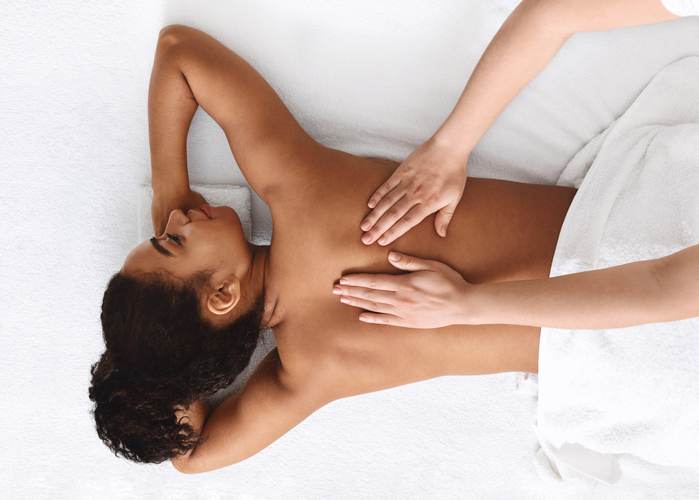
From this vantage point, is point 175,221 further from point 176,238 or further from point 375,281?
point 375,281

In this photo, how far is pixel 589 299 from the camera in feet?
2.80

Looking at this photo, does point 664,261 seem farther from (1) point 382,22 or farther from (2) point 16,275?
(2) point 16,275

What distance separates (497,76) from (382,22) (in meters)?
0.29

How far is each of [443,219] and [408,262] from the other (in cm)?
11

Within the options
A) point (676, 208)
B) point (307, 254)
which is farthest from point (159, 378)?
point (676, 208)

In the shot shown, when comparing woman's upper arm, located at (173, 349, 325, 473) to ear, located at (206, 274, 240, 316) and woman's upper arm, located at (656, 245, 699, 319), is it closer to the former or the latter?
ear, located at (206, 274, 240, 316)

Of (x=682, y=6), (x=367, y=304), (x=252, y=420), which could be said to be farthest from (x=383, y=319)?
(x=682, y=6)

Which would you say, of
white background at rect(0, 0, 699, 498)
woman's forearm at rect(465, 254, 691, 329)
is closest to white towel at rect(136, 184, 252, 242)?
white background at rect(0, 0, 699, 498)

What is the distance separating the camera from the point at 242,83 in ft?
3.61

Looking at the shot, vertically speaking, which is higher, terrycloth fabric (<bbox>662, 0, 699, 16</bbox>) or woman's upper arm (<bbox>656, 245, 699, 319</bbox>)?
terrycloth fabric (<bbox>662, 0, 699, 16</bbox>)

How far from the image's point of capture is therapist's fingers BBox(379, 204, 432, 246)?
40.9 inches

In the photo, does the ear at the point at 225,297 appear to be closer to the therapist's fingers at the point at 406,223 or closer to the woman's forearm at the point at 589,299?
the therapist's fingers at the point at 406,223

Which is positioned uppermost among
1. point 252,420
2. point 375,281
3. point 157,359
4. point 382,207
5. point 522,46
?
point 522,46

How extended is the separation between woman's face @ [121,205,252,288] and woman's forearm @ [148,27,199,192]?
0.36ft
